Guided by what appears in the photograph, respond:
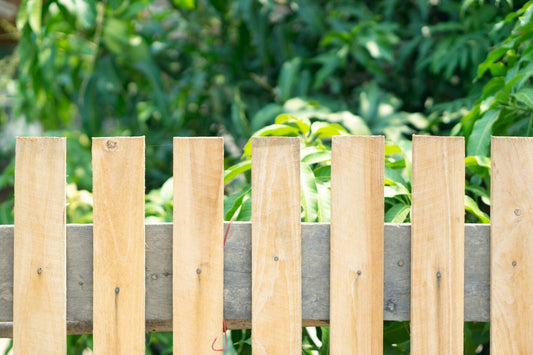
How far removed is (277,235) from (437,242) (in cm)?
30

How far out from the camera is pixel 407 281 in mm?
1157

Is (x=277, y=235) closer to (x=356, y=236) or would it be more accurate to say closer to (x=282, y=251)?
(x=282, y=251)

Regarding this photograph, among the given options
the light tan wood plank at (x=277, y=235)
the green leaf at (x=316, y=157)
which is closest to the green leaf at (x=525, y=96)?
the green leaf at (x=316, y=157)

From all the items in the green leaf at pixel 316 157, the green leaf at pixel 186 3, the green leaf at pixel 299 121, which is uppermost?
the green leaf at pixel 186 3

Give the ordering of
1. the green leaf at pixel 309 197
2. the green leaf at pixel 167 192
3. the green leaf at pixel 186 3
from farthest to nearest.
→ 1. the green leaf at pixel 186 3
2. the green leaf at pixel 167 192
3. the green leaf at pixel 309 197

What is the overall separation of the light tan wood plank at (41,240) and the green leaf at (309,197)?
19.4 inches

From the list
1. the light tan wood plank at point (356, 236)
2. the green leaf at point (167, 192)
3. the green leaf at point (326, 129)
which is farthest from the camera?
the green leaf at point (167, 192)

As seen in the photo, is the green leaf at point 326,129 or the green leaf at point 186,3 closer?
the green leaf at point 326,129

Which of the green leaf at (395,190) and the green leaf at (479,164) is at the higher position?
the green leaf at (479,164)

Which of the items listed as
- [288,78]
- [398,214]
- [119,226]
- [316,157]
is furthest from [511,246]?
[288,78]

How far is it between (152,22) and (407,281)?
282 cm

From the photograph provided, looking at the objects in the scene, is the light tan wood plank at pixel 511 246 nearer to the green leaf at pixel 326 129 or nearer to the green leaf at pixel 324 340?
the green leaf at pixel 324 340

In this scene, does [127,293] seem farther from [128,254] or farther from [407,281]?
[407,281]

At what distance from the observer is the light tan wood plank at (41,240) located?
3.77ft
